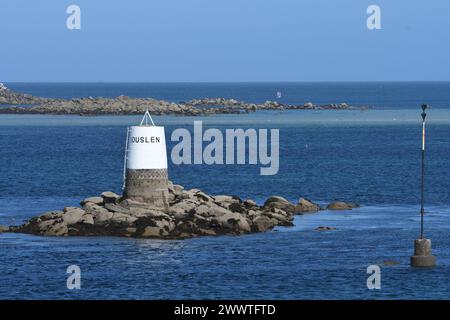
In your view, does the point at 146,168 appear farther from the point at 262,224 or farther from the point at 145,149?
the point at 262,224

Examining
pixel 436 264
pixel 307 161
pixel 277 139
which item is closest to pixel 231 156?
pixel 307 161

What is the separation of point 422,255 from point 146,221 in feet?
48.4

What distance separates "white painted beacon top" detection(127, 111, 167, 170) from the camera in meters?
62.2

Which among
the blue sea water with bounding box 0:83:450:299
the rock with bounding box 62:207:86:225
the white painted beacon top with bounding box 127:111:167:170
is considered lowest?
the blue sea water with bounding box 0:83:450:299

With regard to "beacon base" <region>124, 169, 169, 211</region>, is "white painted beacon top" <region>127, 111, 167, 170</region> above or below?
above

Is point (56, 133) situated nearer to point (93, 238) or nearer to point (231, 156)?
point (231, 156)

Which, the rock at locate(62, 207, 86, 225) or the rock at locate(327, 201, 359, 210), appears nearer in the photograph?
the rock at locate(62, 207, 86, 225)

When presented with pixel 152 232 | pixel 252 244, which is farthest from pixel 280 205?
pixel 152 232

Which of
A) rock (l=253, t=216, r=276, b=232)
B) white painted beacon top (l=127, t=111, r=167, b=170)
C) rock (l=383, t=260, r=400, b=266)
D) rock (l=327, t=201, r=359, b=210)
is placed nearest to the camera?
rock (l=383, t=260, r=400, b=266)

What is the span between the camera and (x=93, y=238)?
60.8 meters

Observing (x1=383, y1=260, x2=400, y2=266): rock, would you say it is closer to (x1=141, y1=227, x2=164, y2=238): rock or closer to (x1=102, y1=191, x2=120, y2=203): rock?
(x1=141, y1=227, x2=164, y2=238): rock

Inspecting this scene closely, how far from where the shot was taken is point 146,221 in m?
61.3

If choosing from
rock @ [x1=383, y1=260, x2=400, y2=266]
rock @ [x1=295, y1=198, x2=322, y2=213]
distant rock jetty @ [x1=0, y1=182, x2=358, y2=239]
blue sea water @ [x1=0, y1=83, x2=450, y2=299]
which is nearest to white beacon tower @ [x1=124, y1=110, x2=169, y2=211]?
distant rock jetty @ [x1=0, y1=182, x2=358, y2=239]

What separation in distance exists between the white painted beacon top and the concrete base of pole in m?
15.0
